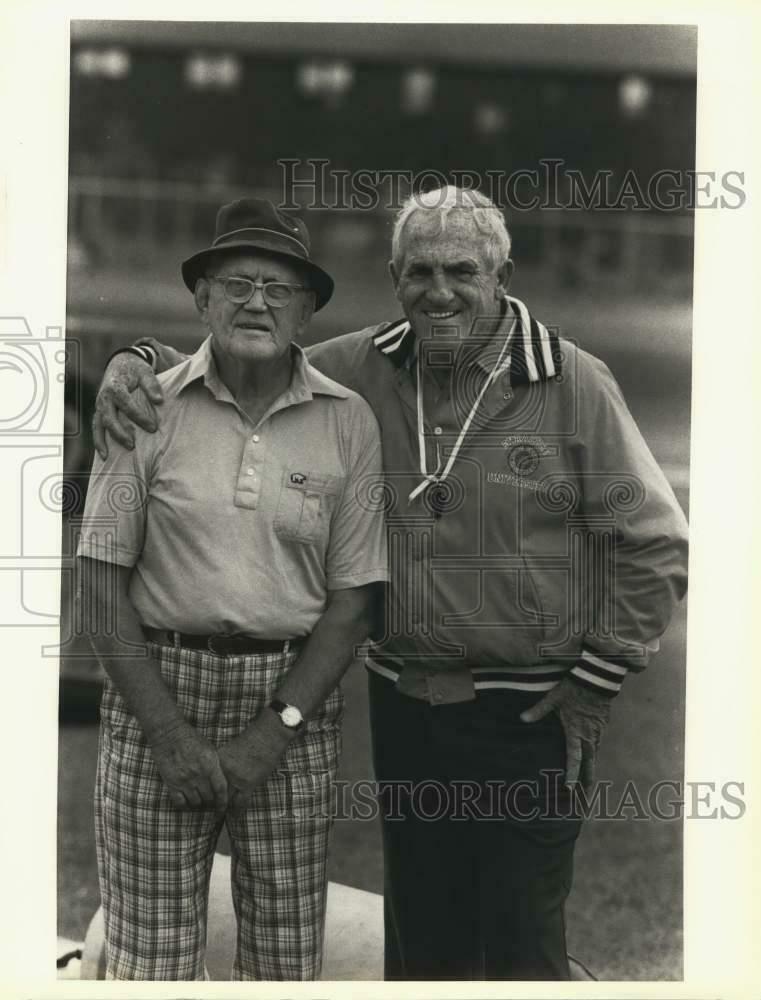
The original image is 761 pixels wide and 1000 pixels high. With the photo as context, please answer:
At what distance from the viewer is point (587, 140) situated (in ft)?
10.9

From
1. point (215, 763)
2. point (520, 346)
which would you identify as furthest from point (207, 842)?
point (520, 346)

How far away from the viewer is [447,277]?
307cm

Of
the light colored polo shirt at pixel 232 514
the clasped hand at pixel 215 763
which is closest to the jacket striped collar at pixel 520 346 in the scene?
the light colored polo shirt at pixel 232 514

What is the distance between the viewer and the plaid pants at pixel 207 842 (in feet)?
10.1

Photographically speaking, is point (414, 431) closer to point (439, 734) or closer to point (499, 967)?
point (439, 734)

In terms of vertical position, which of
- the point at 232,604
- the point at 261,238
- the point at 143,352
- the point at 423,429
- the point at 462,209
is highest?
the point at 462,209

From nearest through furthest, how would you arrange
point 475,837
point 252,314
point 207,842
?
1. point 252,314
2. point 207,842
3. point 475,837

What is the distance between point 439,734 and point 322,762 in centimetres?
36

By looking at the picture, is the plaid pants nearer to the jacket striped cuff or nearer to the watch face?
the watch face

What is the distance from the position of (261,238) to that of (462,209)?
597mm

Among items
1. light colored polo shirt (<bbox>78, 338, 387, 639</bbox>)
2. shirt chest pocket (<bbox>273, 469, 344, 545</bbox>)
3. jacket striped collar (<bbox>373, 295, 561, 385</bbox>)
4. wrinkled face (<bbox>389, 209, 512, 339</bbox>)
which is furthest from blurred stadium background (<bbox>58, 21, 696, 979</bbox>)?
shirt chest pocket (<bbox>273, 469, 344, 545</bbox>)

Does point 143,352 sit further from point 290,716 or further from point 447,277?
point 290,716

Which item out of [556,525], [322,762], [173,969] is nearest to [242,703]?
[322,762]

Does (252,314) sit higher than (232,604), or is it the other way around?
(252,314)
